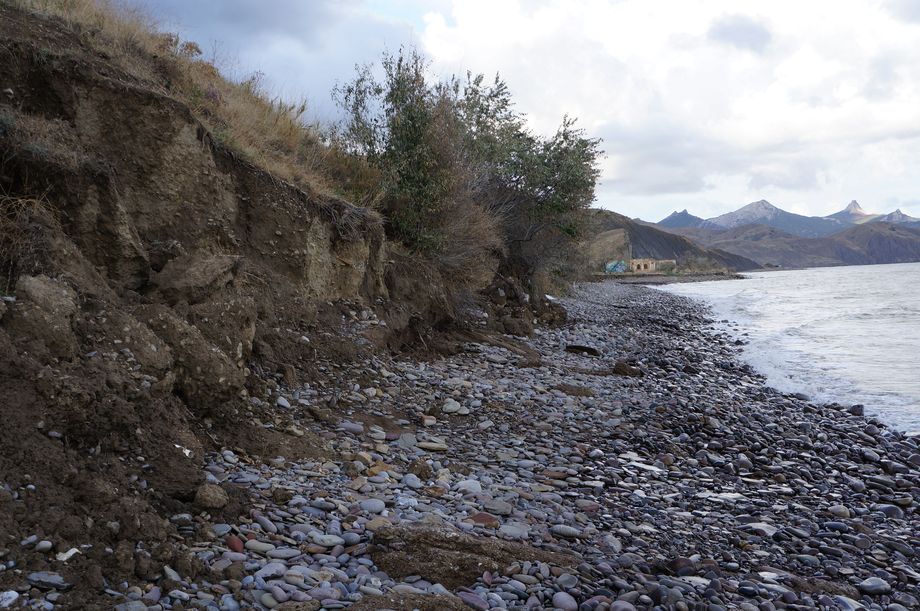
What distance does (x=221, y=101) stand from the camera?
9.83 m

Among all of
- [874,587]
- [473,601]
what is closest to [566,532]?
[473,601]

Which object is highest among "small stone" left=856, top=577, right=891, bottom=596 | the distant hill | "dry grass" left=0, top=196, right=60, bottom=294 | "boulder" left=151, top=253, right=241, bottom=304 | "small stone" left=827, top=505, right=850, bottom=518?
A: the distant hill

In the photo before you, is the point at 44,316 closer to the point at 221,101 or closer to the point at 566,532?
the point at 566,532

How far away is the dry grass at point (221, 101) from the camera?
833 centimetres

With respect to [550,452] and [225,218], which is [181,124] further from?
[550,452]

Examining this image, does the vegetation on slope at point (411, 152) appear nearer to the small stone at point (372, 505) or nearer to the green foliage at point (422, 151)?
the green foliage at point (422, 151)

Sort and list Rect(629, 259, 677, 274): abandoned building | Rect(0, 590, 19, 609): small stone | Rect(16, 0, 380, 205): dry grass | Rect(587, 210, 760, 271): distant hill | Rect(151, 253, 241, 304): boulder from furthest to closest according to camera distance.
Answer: Rect(587, 210, 760, 271): distant hill, Rect(629, 259, 677, 274): abandoned building, Rect(16, 0, 380, 205): dry grass, Rect(151, 253, 241, 304): boulder, Rect(0, 590, 19, 609): small stone

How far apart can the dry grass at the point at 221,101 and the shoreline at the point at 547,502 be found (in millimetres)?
3692

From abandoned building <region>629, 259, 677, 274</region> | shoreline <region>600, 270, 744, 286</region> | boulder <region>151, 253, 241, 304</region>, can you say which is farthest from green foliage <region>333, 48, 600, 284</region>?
abandoned building <region>629, 259, 677, 274</region>

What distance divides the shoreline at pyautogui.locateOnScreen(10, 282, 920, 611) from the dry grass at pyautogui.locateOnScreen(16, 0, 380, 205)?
12.1ft

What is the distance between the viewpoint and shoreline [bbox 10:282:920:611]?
137 inches

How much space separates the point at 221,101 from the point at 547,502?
26.6ft

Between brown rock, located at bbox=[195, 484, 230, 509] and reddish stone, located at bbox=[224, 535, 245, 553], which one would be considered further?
brown rock, located at bbox=[195, 484, 230, 509]

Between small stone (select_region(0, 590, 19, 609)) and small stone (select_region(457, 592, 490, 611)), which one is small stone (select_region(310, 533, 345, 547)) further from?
small stone (select_region(0, 590, 19, 609))
